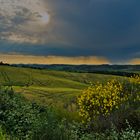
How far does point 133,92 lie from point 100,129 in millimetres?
7239

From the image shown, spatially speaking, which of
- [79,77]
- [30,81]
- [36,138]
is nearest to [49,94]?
[30,81]

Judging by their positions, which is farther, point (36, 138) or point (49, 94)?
point (49, 94)

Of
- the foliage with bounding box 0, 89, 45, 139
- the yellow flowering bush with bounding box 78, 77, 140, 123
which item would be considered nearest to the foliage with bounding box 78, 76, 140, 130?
the yellow flowering bush with bounding box 78, 77, 140, 123

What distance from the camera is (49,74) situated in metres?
161

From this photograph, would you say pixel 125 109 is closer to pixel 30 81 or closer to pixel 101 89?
pixel 101 89

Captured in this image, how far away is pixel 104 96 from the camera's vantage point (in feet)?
105

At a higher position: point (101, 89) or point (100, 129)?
point (101, 89)

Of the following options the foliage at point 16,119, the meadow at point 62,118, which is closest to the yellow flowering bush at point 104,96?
the meadow at point 62,118

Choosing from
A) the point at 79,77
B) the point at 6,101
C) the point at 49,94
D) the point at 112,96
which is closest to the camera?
the point at 6,101

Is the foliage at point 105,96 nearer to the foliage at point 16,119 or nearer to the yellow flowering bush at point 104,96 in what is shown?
the yellow flowering bush at point 104,96

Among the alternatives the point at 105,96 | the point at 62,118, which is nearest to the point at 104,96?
the point at 105,96

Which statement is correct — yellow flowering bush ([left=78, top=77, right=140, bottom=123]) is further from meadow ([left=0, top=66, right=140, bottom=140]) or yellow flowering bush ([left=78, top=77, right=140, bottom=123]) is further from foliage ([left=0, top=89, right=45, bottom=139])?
foliage ([left=0, top=89, right=45, bottom=139])

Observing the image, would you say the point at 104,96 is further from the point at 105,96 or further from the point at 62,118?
the point at 62,118

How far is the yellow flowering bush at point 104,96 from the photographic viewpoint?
31.0 meters
